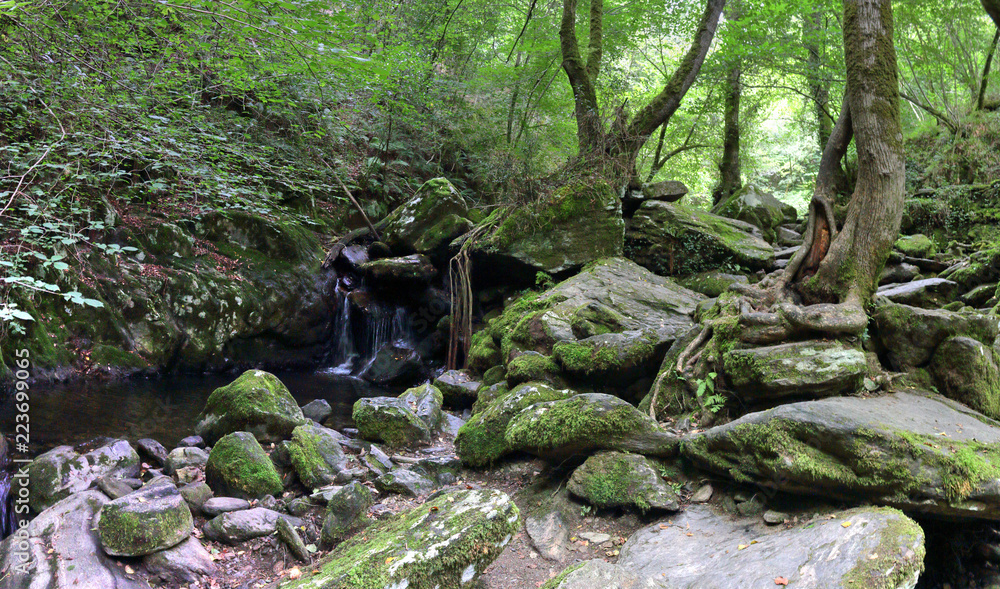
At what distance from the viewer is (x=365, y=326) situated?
12.0 meters

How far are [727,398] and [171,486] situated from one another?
472cm

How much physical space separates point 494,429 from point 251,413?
2.87 m

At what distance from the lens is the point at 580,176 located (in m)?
10.3

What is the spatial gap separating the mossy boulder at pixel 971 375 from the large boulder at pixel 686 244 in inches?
208

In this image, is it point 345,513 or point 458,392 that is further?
point 458,392

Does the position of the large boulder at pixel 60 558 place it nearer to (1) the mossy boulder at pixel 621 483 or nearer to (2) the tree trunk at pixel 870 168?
(1) the mossy boulder at pixel 621 483

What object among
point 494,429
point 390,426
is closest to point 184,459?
point 390,426

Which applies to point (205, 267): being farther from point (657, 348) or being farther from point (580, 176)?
point (657, 348)

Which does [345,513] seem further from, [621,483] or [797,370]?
[797,370]

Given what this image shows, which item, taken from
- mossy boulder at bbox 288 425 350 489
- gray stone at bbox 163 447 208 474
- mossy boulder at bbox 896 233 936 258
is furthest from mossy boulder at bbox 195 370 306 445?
mossy boulder at bbox 896 233 936 258

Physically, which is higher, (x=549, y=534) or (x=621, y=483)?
(x=621, y=483)

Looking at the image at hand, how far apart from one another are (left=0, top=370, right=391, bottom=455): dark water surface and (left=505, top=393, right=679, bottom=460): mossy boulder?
386 centimetres

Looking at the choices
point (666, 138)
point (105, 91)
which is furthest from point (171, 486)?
point (666, 138)

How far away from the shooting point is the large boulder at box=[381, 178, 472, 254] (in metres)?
11.4
